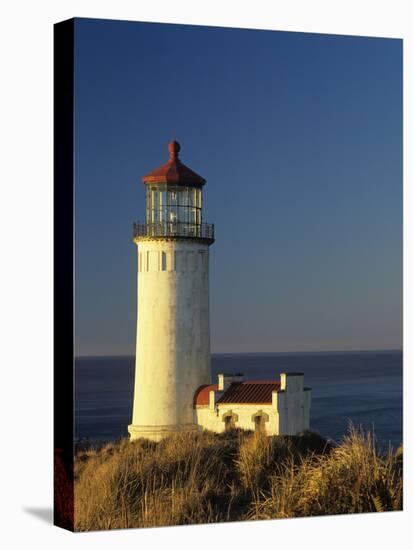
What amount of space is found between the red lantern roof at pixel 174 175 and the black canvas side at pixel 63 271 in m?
1.80

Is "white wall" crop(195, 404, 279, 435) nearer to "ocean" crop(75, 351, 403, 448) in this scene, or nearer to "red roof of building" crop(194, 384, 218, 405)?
"red roof of building" crop(194, 384, 218, 405)

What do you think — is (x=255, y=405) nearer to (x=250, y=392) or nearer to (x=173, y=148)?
(x=250, y=392)

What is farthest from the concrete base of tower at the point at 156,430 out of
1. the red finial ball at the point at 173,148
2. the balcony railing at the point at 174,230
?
the red finial ball at the point at 173,148

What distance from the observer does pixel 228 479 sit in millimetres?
20562

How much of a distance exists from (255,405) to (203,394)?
0.71 m

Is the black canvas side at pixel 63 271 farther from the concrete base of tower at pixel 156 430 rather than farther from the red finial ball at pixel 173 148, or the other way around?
the red finial ball at pixel 173 148

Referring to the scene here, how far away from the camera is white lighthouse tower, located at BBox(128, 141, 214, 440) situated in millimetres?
21547

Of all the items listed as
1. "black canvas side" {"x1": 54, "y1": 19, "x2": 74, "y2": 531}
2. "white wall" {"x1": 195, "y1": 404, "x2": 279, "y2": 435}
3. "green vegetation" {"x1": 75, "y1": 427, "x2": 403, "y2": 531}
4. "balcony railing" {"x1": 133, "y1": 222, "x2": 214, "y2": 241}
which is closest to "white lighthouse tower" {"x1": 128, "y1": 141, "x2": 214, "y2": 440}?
"balcony railing" {"x1": 133, "y1": 222, "x2": 214, "y2": 241}

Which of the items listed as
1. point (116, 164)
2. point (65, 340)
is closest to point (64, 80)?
point (116, 164)

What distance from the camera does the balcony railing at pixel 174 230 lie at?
2148cm

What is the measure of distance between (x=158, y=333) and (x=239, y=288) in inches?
46.9

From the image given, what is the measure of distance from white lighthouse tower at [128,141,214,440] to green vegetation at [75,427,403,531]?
0.73m

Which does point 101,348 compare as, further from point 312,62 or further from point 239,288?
point 312,62

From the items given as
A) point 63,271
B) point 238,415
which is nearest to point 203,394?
point 238,415
